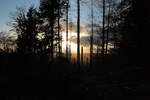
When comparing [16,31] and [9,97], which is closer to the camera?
[9,97]

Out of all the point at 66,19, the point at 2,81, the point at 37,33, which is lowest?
the point at 2,81

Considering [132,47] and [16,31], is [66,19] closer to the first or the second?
[16,31]

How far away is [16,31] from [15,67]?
23.4 metres

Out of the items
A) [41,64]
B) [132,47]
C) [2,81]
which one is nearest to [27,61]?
[41,64]

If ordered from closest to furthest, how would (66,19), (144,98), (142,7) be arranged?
(144,98)
(142,7)
(66,19)

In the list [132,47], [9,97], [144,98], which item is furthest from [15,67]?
[132,47]

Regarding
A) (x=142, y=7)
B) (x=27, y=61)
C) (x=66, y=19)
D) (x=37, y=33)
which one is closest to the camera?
(x=27, y=61)

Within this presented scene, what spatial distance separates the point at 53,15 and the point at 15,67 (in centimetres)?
2317

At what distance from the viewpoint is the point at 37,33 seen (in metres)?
33.7

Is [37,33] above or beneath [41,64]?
above

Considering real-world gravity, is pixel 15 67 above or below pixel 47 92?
above

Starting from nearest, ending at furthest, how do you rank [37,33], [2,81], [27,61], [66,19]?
1. [2,81]
2. [27,61]
3. [37,33]
4. [66,19]

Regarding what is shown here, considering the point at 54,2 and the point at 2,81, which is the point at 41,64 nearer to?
the point at 2,81

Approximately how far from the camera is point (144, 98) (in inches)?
460
